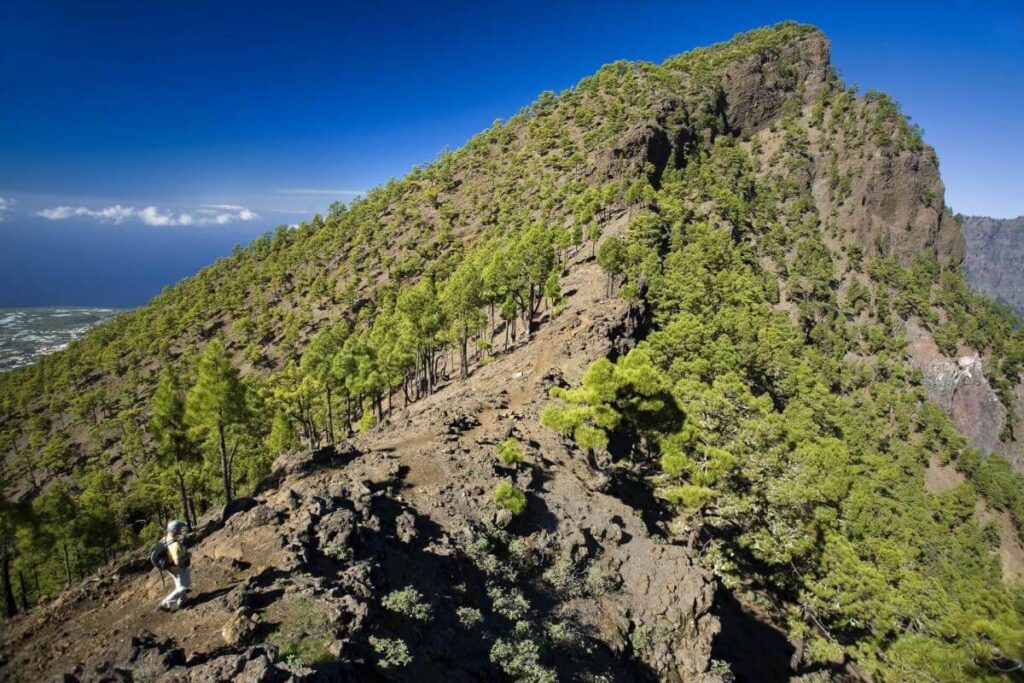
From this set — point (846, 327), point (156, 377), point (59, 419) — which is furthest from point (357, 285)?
point (846, 327)

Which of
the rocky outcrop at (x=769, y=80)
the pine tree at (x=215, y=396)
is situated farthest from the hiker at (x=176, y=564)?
the rocky outcrop at (x=769, y=80)

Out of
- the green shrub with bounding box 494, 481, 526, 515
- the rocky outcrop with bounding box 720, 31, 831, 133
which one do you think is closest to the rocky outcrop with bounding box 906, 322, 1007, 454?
the rocky outcrop with bounding box 720, 31, 831, 133

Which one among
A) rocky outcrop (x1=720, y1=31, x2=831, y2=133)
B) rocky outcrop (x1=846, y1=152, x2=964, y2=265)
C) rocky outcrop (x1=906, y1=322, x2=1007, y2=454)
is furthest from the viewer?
rocky outcrop (x1=720, y1=31, x2=831, y2=133)

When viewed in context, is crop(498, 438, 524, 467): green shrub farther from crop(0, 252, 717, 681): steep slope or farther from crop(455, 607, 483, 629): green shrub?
crop(455, 607, 483, 629): green shrub

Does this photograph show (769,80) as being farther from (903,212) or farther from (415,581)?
(415,581)

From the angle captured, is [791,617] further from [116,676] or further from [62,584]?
[62,584]

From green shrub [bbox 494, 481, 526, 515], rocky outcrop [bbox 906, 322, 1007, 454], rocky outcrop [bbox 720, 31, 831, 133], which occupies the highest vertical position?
rocky outcrop [bbox 720, 31, 831, 133]
